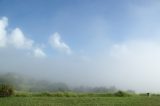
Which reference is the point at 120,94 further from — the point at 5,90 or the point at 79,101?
the point at 5,90

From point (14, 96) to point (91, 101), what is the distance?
122 inches

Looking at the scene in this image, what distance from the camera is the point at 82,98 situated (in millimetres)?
13508

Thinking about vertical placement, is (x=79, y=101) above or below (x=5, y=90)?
below

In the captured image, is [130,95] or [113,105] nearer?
[113,105]

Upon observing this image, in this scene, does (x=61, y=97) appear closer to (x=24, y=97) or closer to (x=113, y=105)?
(x=24, y=97)

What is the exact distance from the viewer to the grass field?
12.4 meters

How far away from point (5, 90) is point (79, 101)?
294cm

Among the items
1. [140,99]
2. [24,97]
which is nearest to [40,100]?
[24,97]

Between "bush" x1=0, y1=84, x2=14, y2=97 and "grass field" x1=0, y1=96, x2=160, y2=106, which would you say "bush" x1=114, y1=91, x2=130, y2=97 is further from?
"bush" x1=0, y1=84, x2=14, y2=97

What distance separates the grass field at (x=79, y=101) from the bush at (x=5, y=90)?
50 cm

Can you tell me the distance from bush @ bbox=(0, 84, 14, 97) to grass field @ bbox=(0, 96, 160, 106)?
1.64 ft

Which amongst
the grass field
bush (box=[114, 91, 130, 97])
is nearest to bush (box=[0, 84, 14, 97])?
the grass field

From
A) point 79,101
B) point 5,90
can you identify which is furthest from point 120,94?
point 5,90

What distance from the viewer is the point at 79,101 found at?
1288cm
